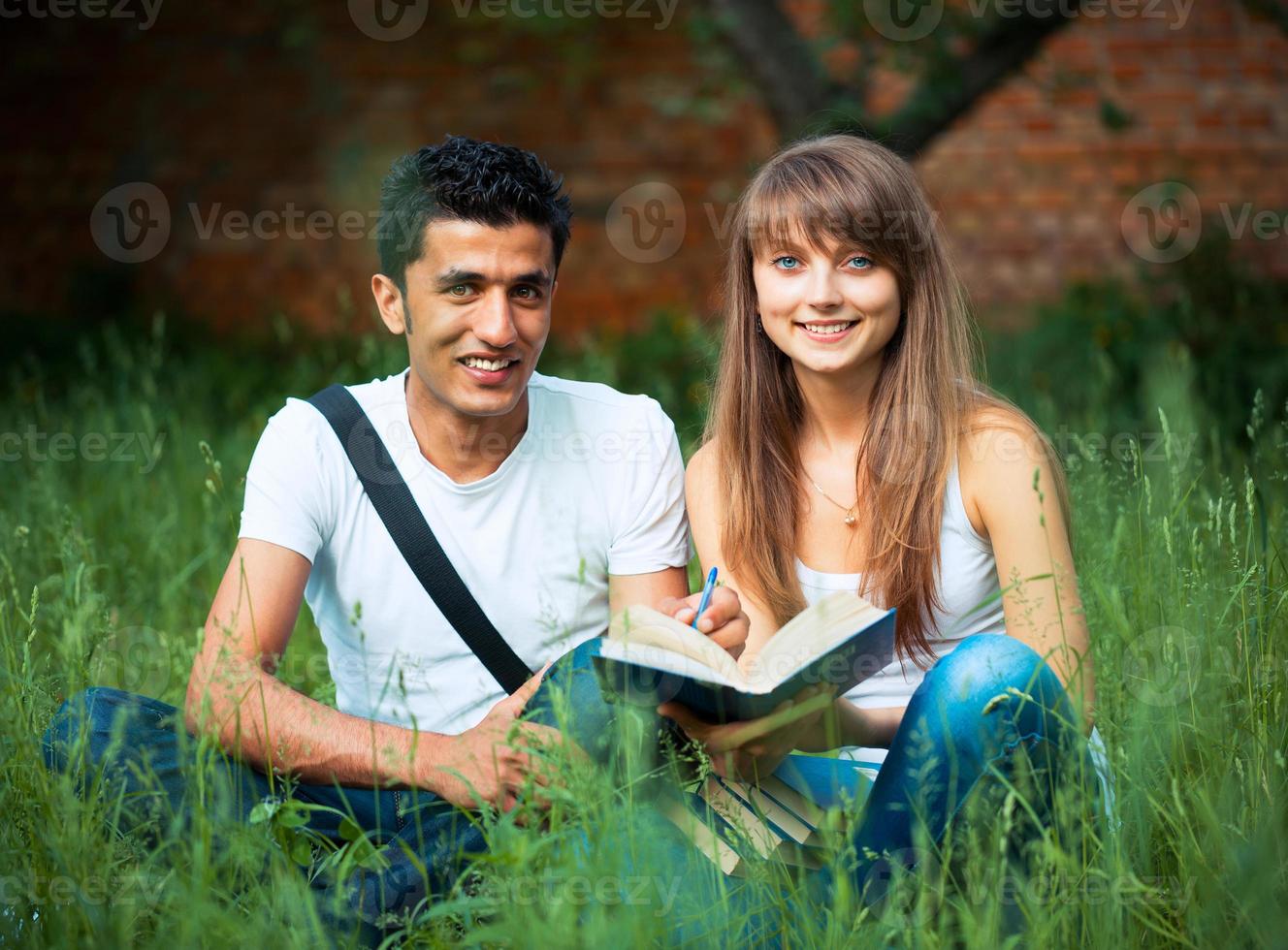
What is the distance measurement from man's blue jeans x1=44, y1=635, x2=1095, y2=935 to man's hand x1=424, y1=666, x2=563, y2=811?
1.5 inches

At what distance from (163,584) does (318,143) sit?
5.45 metres

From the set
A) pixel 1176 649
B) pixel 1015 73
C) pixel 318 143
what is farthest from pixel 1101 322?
pixel 318 143

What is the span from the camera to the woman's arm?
7.06 feet

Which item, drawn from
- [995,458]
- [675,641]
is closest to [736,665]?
[675,641]

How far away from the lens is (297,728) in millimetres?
2227

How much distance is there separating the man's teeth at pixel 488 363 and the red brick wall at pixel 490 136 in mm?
5143
